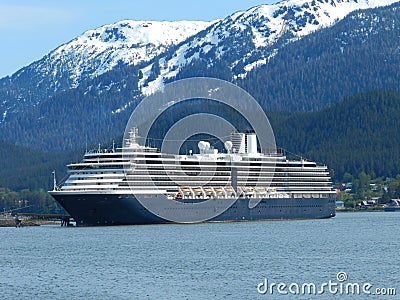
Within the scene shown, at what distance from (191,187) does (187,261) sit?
1643 inches

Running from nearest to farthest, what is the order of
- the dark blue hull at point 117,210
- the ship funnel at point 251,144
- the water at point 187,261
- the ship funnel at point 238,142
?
the water at point 187,261
the dark blue hull at point 117,210
the ship funnel at point 238,142
the ship funnel at point 251,144

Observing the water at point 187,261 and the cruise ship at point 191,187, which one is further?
the cruise ship at point 191,187

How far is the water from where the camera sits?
55.5m

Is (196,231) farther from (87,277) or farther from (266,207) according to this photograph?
(87,277)

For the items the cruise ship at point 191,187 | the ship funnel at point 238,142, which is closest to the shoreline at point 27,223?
the cruise ship at point 191,187

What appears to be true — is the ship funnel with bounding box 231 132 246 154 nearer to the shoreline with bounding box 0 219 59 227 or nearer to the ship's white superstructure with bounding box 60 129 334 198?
the ship's white superstructure with bounding box 60 129 334 198

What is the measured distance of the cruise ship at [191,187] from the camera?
333 ft

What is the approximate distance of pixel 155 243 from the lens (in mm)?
81500

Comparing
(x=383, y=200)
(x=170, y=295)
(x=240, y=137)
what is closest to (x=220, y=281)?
(x=170, y=295)

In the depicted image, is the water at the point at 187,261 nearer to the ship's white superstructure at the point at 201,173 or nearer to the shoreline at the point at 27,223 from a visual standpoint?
the ship's white superstructure at the point at 201,173

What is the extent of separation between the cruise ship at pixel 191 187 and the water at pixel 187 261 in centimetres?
332

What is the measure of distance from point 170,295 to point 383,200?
13243 cm

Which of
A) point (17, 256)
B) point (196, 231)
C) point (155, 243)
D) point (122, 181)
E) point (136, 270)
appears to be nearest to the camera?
point (136, 270)

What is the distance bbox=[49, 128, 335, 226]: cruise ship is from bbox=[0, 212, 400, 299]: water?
3.32m
